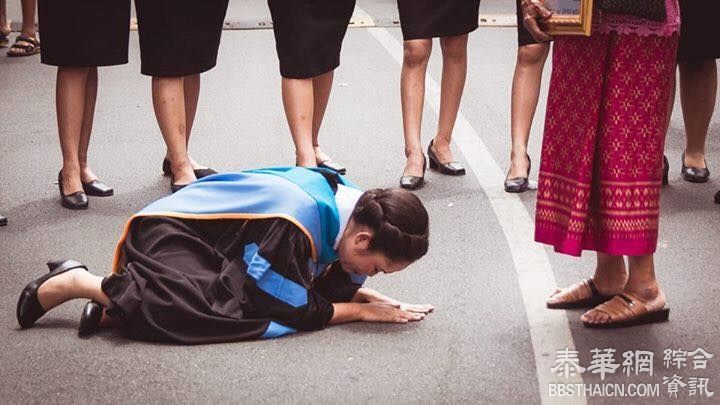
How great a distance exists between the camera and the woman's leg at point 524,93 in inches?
245

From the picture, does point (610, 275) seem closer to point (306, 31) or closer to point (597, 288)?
point (597, 288)

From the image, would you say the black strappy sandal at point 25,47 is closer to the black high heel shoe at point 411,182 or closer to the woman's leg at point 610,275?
the black high heel shoe at point 411,182

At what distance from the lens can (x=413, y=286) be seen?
15.7 ft

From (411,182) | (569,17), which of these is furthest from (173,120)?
(569,17)

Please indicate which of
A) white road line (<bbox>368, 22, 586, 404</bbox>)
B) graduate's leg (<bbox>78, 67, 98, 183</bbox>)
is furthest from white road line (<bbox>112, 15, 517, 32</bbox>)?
graduate's leg (<bbox>78, 67, 98, 183</bbox>)

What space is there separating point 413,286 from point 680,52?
226 cm

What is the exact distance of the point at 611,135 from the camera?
407 cm

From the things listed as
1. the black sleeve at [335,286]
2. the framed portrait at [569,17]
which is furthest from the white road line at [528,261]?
the framed portrait at [569,17]

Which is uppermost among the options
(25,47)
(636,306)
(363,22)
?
(636,306)

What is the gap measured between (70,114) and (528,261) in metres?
2.50

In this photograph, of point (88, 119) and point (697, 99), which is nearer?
point (88, 119)

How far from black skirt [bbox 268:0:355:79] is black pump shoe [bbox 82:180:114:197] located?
3.59ft

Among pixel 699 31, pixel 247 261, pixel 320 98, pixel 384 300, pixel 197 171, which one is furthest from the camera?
pixel 320 98

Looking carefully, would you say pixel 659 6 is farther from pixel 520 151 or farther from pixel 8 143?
pixel 8 143
